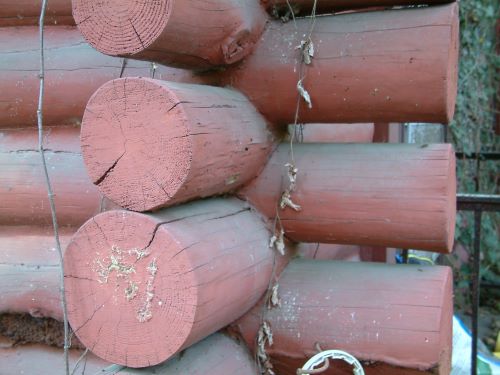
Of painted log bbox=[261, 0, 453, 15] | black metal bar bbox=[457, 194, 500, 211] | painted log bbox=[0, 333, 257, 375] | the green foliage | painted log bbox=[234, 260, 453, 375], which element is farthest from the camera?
the green foliage

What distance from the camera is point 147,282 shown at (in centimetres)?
157

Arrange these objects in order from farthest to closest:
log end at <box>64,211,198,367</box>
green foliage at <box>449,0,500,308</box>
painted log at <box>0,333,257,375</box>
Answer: green foliage at <box>449,0,500,308</box>, painted log at <box>0,333,257,375</box>, log end at <box>64,211,198,367</box>

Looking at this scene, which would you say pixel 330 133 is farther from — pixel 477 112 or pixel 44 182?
pixel 477 112

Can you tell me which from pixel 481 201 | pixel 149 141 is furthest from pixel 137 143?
pixel 481 201

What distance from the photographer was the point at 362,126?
11.7 feet

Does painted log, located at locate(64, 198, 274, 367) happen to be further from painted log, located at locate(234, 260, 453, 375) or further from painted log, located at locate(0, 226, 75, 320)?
painted log, located at locate(0, 226, 75, 320)

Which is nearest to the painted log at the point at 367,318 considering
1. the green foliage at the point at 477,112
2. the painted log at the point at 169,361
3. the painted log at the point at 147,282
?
the painted log at the point at 169,361

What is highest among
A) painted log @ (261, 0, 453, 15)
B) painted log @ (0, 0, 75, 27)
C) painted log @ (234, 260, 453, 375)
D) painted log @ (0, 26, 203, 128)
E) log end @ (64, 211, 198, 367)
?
painted log @ (0, 0, 75, 27)

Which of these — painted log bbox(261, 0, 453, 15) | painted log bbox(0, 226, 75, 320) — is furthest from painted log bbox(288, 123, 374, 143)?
painted log bbox(0, 226, 75, 320)

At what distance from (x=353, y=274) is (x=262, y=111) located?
602 mm

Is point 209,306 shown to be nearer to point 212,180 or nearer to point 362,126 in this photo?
point 212,180

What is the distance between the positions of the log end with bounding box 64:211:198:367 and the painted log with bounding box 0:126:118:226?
0.53 meters

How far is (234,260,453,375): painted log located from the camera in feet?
6.16

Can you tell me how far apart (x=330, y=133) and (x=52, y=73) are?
1333 millimetres
